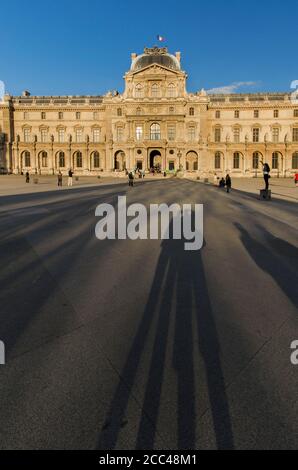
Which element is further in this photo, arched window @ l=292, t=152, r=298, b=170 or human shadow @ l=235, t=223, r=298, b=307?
arched window @ l=292, t=152, r=298, b=170

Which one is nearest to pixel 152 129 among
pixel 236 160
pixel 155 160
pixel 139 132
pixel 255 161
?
pixel 139 132

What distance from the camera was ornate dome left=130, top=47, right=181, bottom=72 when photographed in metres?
72.2

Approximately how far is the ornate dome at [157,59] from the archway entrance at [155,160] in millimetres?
17176

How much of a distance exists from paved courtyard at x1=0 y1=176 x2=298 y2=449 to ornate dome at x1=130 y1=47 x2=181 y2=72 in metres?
73.7

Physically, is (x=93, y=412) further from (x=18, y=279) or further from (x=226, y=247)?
(x=226, y=247)

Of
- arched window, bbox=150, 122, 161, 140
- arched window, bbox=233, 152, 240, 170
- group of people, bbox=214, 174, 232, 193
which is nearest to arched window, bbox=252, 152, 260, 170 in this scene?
arched window, bbox=233, 152, 240, 170

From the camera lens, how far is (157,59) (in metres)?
72.6

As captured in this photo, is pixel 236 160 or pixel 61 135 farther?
pixel 61 135

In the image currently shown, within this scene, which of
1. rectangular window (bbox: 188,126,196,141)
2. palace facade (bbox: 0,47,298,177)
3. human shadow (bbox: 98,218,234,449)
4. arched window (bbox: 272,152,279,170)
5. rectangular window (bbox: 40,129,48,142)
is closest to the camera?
human shadow (bbox: 98,218,234,449)

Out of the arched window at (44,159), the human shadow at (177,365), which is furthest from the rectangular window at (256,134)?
the human shadow at (177,365)

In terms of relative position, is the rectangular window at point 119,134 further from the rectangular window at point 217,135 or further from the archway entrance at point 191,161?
the rectangular window at point 217,135

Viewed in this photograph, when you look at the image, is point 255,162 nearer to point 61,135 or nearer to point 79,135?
point 79,135

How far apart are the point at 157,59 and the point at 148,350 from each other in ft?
259

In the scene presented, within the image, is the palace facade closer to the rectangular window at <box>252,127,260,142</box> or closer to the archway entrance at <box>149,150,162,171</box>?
the rectangular window at <box>252,127,260,142</box>
